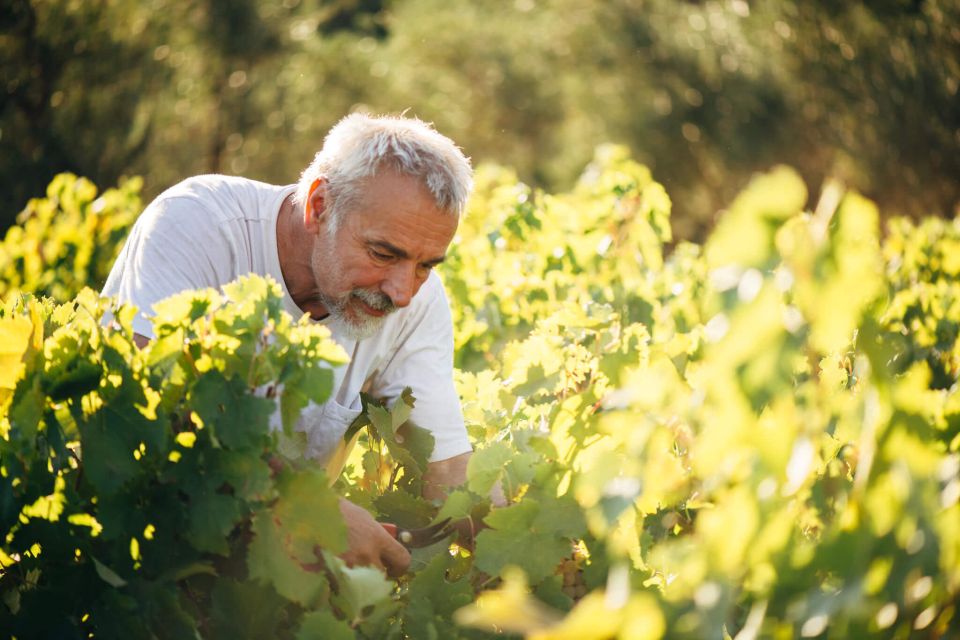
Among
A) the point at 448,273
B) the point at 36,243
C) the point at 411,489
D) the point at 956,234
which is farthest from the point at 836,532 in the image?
the point at 956,234

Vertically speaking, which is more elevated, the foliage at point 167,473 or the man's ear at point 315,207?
the foliage at point 167,473

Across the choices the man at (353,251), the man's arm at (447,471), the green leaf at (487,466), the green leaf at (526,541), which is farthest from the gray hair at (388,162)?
the green leaf at (526,541)

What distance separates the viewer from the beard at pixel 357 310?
9.96ft

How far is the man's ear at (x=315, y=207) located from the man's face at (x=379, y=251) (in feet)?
0.07

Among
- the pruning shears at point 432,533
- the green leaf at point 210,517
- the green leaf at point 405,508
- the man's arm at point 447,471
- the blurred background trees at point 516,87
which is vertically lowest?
the blurred background trees at point 516,87

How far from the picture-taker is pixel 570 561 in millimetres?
2459

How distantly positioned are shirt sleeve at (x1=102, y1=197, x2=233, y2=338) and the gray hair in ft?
0.98

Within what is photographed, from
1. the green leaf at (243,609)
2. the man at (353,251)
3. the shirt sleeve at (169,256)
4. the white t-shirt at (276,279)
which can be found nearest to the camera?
the green leaf at (243,609)

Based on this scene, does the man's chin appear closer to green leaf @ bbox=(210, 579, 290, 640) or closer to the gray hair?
the gray hair

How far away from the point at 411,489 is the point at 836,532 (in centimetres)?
165

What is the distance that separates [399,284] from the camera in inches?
118

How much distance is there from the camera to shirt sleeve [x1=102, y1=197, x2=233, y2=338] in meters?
2.69

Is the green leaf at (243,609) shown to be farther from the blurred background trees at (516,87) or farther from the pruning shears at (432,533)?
the blurred background trees at (516,87)

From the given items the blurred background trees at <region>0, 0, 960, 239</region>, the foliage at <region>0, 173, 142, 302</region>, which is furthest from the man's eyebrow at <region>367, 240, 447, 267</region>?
the blurred background trees at <region>0, 0, 960, 239</region>
